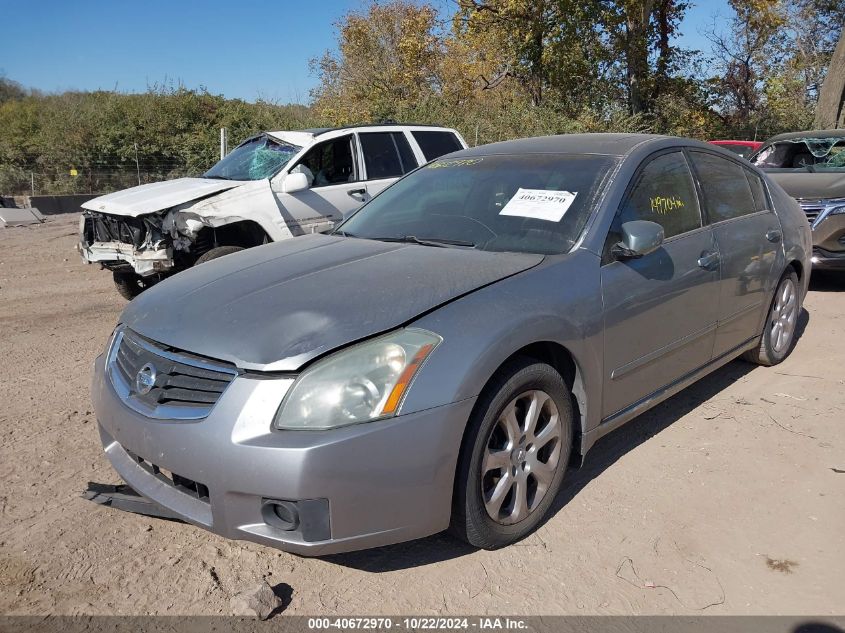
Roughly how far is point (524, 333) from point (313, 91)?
28545 millimetres

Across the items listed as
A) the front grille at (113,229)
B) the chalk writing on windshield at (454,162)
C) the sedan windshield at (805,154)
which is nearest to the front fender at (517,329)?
the chalk writing on windshield at (454,162)

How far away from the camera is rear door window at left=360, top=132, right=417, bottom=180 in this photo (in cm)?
805

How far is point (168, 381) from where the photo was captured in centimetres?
256

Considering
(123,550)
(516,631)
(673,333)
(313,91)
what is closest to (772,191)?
(673,333)

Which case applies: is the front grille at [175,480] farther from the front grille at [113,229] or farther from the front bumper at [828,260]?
the front bumper at [828,260]

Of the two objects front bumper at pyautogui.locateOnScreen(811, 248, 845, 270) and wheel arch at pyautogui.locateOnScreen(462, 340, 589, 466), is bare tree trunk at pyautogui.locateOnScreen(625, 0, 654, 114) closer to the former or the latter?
front bumper at pyautogui.locateOnScreen(811, 248, 845, 270)

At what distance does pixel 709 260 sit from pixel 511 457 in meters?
1.88

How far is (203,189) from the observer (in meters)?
6.95

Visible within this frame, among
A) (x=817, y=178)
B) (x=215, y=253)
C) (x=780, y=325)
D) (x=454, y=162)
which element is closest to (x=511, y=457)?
(x=454, y=162)

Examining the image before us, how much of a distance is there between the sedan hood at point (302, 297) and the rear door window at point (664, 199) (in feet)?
2.27

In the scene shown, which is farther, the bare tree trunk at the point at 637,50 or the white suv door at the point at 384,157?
the bare tree trunk at the point at 637,50

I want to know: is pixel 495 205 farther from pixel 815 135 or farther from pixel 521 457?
pixel 815 135

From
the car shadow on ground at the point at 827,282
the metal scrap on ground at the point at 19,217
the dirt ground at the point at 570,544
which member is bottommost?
the car shadow on ground at the point at 827,282

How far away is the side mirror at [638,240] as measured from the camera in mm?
3211
